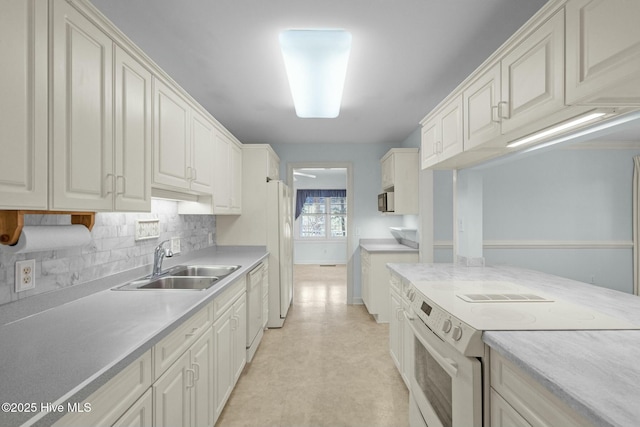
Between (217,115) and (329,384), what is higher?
(217,115)

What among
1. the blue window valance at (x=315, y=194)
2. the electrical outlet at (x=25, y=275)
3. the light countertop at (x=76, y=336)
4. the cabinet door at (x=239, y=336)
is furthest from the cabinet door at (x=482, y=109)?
the blue window valance at (x=315, y=194)

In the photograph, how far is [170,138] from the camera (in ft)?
6.19

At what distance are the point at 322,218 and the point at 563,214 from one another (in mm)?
5459

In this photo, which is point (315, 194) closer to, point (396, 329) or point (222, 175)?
point (222, 175)

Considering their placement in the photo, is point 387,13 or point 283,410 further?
point 283,410

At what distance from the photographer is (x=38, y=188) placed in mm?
967

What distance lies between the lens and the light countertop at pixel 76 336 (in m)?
0.75

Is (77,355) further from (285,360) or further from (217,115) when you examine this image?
(217,115)

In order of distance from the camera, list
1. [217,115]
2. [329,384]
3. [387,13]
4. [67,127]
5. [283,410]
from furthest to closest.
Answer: [217,115] → [329,384] → [283,410] → [387,13] → [67,127]

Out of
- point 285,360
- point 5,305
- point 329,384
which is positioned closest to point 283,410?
point 329,384

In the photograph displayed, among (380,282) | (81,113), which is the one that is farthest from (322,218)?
(81,113)

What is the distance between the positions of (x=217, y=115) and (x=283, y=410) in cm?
301

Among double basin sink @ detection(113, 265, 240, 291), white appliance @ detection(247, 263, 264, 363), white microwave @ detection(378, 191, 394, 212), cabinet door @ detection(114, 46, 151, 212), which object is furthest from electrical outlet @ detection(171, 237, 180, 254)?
white microwave @ detection(378, 191, 394, 212)

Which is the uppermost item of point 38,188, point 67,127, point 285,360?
point 67,127
